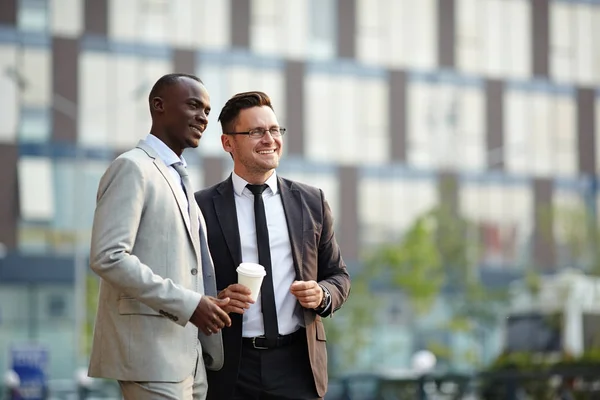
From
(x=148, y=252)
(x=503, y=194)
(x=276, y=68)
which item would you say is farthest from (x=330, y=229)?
(x=503, y=194)

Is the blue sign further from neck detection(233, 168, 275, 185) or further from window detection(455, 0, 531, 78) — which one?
window detection(455, 0, 531, 78)

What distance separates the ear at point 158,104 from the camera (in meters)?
5.05

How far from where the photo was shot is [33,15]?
2071 inches

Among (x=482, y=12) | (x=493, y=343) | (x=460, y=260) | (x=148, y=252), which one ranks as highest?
(x=482, y=12)

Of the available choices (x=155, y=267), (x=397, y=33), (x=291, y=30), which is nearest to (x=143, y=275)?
(x=155, y=267)

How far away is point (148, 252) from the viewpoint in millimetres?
4832

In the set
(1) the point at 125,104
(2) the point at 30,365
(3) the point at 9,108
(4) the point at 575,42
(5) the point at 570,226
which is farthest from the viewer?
(4) the point at 575,42

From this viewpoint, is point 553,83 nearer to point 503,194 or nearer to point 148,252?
point 503,194

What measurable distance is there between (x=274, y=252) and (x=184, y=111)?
85 centimetres

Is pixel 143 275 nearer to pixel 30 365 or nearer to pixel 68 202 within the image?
pixel 30 365

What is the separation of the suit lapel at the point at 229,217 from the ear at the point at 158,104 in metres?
0.73

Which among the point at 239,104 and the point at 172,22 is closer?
the point at 239,104

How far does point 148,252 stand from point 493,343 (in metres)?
55.1

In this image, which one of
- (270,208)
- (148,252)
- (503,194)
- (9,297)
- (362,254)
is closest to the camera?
(148,252)
